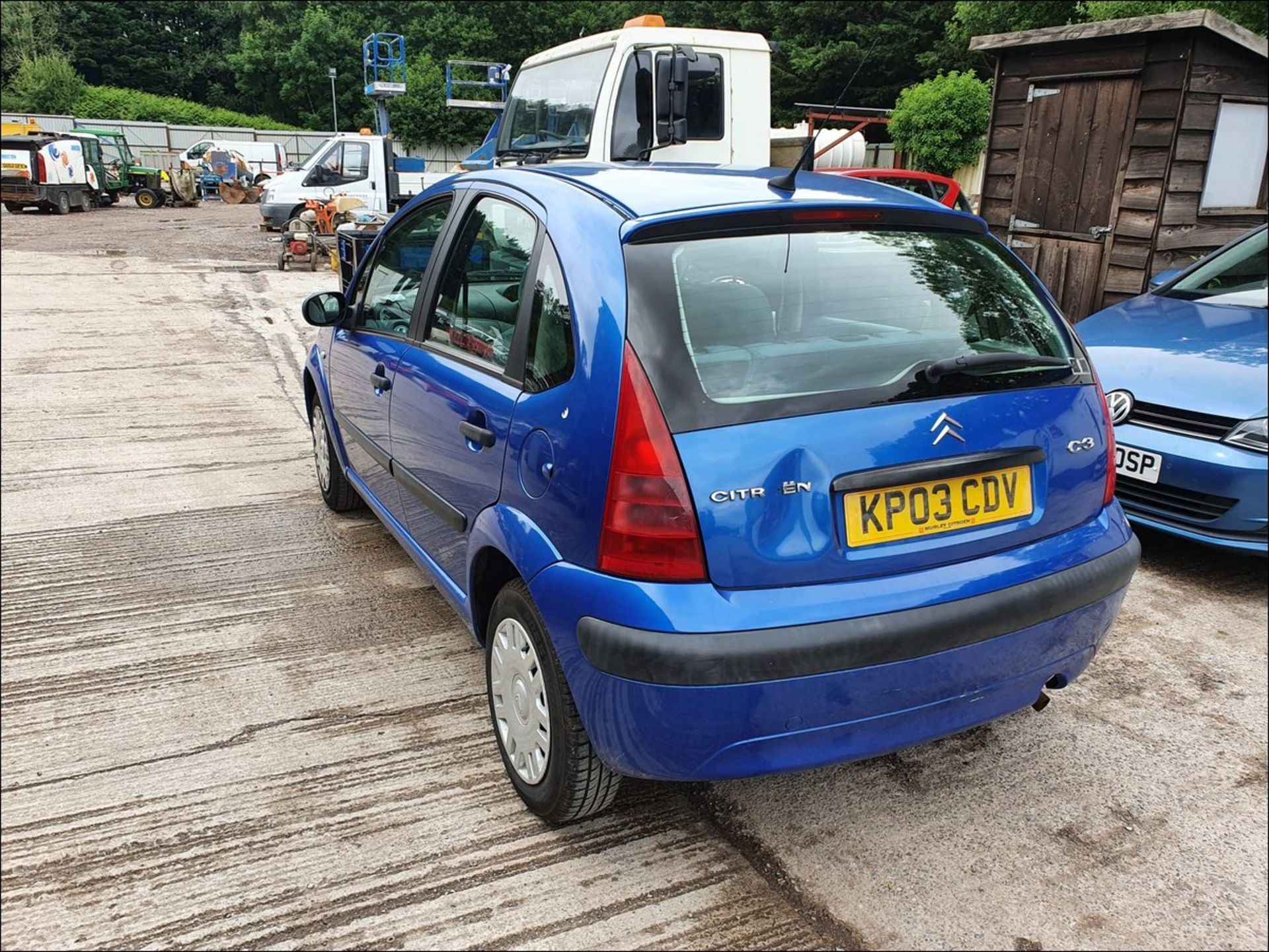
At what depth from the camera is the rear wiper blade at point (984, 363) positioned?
2094 mm

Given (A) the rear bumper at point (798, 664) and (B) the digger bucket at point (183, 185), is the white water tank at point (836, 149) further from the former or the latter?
(B) the digger bucket at point (183, 185)

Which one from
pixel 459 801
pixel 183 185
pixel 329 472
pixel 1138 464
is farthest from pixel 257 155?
pixel 459 801

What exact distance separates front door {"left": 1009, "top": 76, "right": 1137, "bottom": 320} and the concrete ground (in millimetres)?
5007

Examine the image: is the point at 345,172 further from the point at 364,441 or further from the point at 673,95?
the point at 364,441

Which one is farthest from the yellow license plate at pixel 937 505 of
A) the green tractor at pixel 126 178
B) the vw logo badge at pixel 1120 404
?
the green tractor at pixel 126 178

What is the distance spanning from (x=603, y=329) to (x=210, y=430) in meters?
4.72

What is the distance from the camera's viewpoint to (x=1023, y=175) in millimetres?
8758

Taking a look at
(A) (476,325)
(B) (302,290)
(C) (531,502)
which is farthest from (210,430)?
(B) (302,290)

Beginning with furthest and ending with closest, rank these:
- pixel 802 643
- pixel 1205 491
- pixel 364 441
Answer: pixel 364 441 → pixel 1205 491 → pixel 802 643

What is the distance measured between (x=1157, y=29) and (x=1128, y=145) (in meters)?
0.87

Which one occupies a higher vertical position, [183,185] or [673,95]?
[673,95]

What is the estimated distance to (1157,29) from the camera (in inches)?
289

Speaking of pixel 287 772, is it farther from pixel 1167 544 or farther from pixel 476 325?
pixel 1167 544

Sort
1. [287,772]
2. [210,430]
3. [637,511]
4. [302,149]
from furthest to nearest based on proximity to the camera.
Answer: [302,149], [210,430], [287,772], [637,511]
